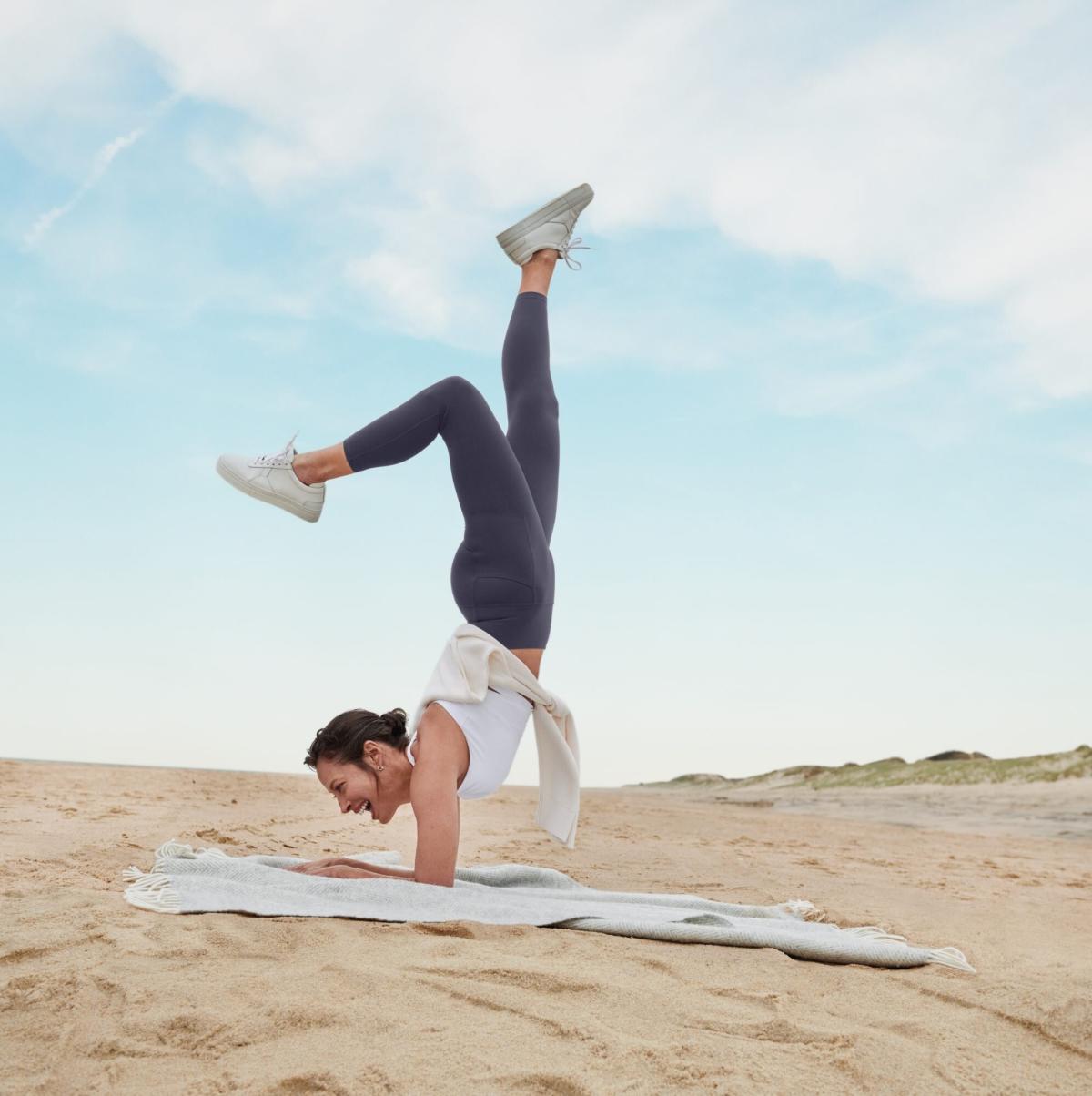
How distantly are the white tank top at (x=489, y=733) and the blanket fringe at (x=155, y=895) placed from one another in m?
0.88

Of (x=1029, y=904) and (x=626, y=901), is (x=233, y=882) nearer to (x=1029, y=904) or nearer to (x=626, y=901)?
(x=626, y=901)

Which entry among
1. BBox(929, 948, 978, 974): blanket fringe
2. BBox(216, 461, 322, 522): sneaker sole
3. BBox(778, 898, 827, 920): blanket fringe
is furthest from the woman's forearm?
BBox(929, 948, 978, 974): blanket fringe

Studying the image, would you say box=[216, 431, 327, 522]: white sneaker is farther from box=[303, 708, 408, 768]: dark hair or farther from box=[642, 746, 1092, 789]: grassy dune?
box=[642, 746, 1092, 789]: grassy dune

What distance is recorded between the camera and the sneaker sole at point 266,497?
3662 millimetres

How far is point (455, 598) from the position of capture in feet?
11.9

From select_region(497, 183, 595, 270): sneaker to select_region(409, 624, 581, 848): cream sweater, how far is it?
165 centimetres

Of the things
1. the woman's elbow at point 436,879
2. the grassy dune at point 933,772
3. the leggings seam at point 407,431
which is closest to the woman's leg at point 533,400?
the leggings seam at point 407,431

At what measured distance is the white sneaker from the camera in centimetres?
361

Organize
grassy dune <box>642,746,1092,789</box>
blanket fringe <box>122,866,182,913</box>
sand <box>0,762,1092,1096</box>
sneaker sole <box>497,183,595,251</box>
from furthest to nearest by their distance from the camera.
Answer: grassy dune <box>642,746,1092,789</box>, sneaker sole <box>497,183,595,251</box>, blanket fringe <box>122,866,182,913</box>, sand <box>0,762,1092,1096</box>

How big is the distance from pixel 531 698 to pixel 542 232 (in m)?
1.95

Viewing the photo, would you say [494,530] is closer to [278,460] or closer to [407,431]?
[407,431]

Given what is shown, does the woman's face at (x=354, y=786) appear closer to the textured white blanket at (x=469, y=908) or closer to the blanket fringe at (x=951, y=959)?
the textured white blanket at (x=469, y=908)

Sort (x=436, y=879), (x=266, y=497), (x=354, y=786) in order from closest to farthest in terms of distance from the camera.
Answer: (x=436, y=879) → (x=354, y=786) → (x=266, y=497)

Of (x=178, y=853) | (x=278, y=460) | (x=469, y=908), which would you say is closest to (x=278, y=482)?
(x=278, y=460)
